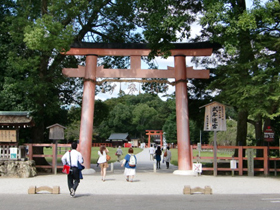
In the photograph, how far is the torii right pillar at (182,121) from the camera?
17891 mm

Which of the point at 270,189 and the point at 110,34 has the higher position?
the point at 110,34

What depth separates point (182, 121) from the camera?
18188 mm

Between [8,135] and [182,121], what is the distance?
848cm

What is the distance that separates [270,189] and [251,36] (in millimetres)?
7196

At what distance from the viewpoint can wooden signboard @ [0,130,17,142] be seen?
16531 millimetres

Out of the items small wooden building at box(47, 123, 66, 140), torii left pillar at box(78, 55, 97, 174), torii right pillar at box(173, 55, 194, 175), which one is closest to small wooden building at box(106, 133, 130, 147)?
small wooden building at box(47, 123, 66, 140)

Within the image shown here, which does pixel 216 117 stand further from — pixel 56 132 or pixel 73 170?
pixel 73 170

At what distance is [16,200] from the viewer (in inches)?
392

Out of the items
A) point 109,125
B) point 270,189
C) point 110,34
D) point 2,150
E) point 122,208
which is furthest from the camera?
point 109,125

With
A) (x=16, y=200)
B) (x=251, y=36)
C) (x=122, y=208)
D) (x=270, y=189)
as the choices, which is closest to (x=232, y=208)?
(x=122, y=208)

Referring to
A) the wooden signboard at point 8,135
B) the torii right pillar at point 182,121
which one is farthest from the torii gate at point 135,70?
the wooden signboard at point 8,135

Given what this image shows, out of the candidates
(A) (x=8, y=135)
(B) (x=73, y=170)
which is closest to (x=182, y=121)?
(A) (x=8, y=135)

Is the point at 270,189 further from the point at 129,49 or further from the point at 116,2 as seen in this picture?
the point at 116,2

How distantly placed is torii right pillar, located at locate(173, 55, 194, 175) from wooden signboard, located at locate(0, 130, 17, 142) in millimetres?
7974
